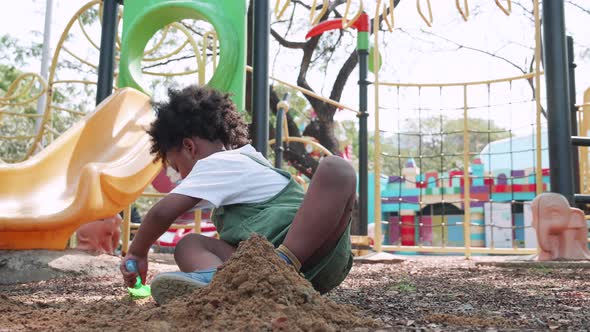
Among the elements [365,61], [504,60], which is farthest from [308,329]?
[504,60]

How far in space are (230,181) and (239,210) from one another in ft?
0.30

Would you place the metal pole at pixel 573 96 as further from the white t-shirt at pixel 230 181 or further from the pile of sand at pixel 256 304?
the pile of sand at pixel 256 304

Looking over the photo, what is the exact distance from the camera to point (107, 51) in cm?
367

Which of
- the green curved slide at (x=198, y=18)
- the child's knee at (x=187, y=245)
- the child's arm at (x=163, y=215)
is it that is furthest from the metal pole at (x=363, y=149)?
the child's arm at (x=163, y=215)

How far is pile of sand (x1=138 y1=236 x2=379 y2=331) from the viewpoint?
96cm

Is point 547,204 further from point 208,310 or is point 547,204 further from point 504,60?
point 504,60

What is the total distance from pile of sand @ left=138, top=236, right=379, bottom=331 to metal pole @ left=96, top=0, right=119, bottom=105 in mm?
2821

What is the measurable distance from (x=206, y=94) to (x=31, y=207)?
1454 millimetres

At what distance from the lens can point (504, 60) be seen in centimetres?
1028

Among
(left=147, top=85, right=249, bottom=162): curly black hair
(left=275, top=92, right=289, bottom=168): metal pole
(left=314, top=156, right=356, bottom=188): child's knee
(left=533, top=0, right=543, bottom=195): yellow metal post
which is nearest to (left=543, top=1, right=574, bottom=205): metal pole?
(left=533, top=0, right=543, bottom=195): yellow metal post

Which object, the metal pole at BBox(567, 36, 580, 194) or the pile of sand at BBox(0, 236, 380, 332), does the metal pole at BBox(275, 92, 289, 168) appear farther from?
the pile of sand at BBox(0, 236, 380, 332)

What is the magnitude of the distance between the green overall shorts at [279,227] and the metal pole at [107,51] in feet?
7.94

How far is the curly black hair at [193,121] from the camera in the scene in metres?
1.66

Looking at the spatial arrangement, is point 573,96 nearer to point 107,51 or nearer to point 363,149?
point 363,149
